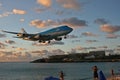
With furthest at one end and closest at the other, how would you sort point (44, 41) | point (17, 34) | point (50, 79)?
point (17, 34) < point (44, 41) < point (50, 79)

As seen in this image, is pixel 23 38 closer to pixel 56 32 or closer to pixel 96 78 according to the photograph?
pixel 56 32

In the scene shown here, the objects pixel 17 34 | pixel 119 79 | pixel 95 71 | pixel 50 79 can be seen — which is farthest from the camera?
pixel 17 34

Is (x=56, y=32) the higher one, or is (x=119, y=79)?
(x=56, y=32)

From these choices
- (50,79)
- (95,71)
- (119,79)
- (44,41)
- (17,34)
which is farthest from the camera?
(17,34)

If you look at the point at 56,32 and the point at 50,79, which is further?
the point at 56,32

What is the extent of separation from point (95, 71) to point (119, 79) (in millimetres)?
12211

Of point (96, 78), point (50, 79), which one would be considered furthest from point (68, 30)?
point (50, 79)

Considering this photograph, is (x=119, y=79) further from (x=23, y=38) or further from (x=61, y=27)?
(x=23, y=38)

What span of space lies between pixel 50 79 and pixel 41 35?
1200 inches

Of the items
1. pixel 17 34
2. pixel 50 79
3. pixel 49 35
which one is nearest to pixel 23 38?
pixel 17 34

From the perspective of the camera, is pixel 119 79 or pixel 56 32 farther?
pixel 56 32

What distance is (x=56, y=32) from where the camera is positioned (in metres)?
52.8

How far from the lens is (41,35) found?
52469mm

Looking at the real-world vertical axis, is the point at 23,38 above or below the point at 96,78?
above
